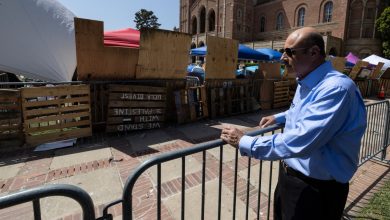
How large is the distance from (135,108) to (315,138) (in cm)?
592

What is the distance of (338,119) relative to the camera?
1.48 meters

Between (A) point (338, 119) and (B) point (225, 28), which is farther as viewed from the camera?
(B) point (225, 28)

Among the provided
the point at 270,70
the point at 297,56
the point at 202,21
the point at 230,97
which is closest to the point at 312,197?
the point at 297,56

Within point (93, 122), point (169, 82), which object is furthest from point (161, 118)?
point (93, 122)

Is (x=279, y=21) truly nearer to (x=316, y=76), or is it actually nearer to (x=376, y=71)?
(x=376, y=71)

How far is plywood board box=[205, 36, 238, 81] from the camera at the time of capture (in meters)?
8.36

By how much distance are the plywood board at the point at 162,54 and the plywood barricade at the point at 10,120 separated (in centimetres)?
302

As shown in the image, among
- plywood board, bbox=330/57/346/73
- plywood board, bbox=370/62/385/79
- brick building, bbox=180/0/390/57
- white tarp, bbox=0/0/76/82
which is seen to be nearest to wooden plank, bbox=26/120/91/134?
white tarp, bbox=0/0/76/82

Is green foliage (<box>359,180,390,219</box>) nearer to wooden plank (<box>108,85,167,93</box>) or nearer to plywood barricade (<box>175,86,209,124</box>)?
plywood barricade (<box>175,86,209,124</box>)

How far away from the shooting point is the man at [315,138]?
1489 millimetres

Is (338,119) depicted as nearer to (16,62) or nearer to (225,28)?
(16,62)

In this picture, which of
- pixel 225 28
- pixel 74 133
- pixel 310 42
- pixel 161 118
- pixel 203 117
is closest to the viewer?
pixel 310 42

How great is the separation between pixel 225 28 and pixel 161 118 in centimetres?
4517

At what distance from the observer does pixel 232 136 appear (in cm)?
190
